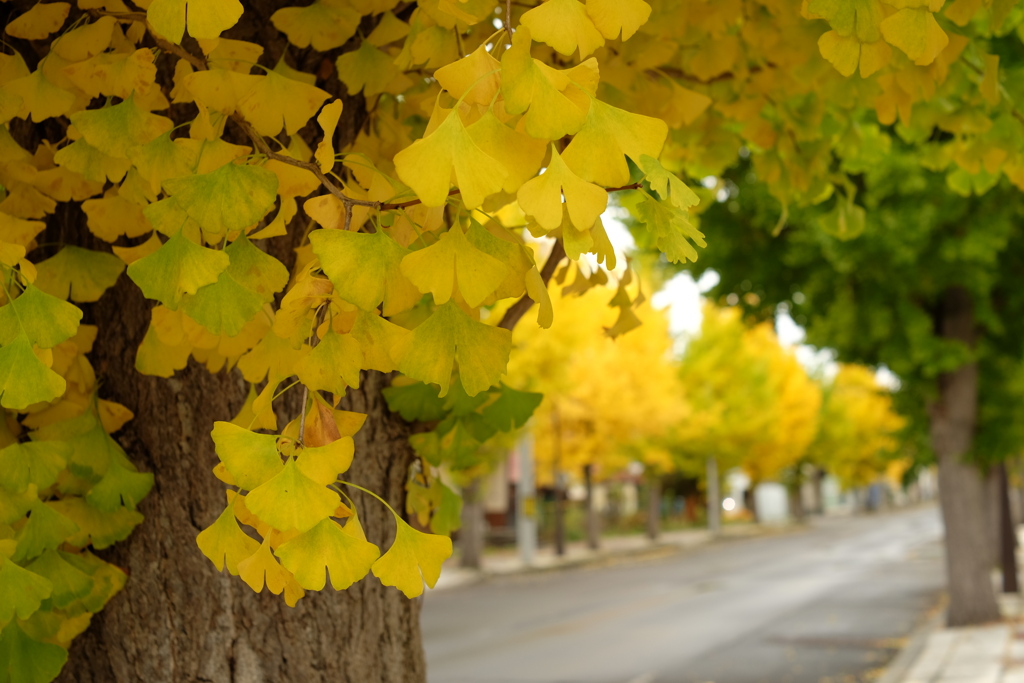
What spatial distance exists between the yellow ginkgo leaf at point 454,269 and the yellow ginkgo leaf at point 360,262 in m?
0.05

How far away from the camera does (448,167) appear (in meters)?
1.13

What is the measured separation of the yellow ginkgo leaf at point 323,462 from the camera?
4.06 ft

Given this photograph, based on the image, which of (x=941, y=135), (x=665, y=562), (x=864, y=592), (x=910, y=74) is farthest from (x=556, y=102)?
(x=665, y=562)

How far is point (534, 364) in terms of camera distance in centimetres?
2058

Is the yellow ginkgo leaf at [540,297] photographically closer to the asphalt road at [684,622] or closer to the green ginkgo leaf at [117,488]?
the green ginkgo leaf at [117,488]

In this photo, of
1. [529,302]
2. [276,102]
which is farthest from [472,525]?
[276,102]

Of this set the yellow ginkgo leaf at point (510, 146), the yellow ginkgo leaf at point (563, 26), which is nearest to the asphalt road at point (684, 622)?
the yellow ginkgo leaf at point (510, 146)

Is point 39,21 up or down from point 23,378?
up

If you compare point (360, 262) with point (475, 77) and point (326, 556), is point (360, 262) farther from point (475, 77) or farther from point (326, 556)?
point (326, 556)

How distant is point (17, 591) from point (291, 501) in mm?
653

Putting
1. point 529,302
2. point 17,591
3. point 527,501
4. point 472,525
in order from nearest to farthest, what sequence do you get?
point 17,591, point 529,302, point 472,525, point 527,501

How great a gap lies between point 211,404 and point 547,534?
32017 millimetres

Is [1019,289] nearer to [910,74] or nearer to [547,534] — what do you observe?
[910,74]

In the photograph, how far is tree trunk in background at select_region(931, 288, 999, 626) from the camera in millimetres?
10609
